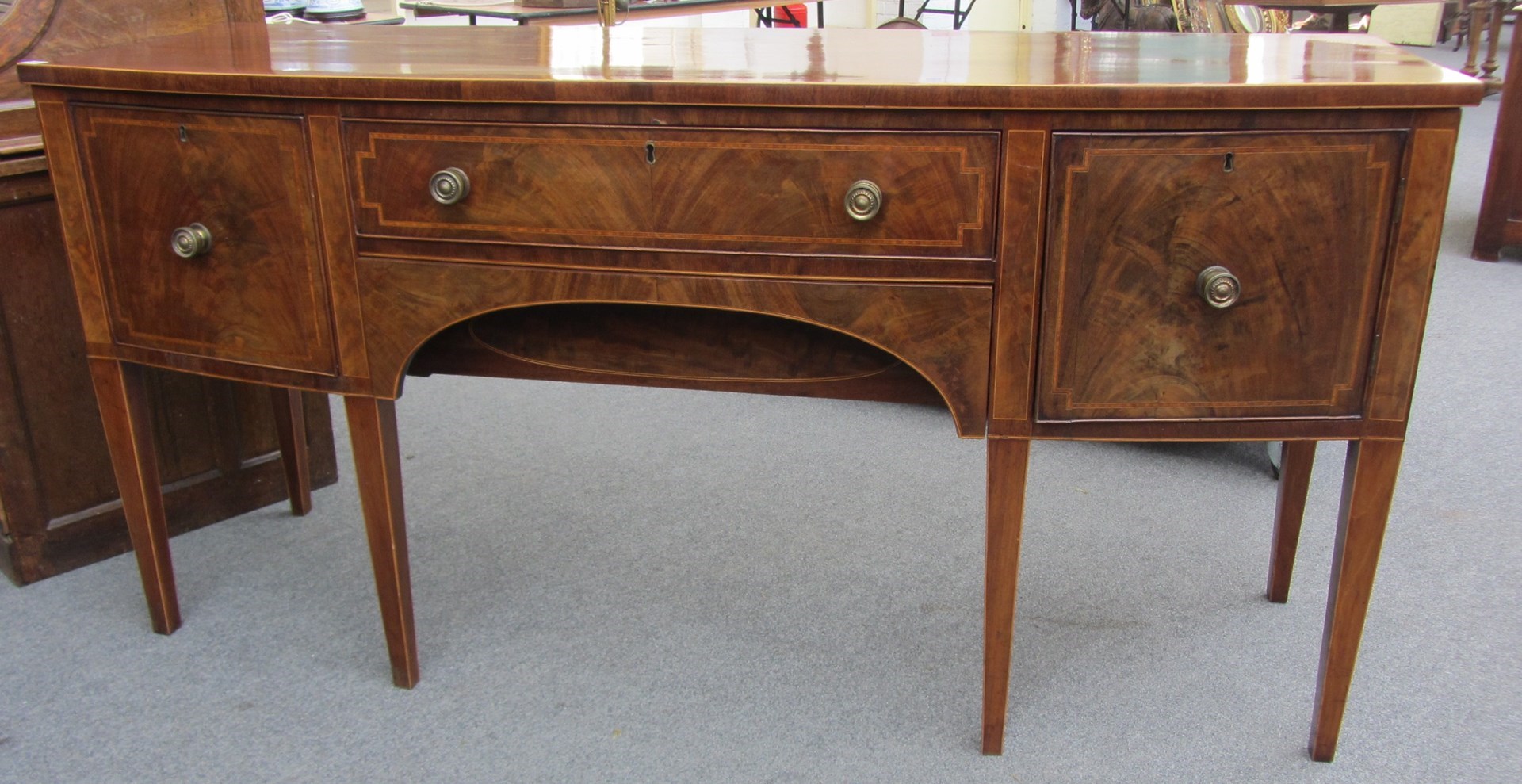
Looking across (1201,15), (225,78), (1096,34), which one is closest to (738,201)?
(225,78)

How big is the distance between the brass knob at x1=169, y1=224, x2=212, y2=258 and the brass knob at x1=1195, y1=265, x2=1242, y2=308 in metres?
1.26

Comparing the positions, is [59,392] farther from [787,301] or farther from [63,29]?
[787,301]

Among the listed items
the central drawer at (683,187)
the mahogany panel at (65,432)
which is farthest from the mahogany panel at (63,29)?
the central drawer at (683,187)

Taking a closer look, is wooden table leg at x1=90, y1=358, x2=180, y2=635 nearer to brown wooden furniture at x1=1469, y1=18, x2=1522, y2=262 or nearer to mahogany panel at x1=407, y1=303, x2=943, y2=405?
mahogany panel at x1=407, y1=303, x2=943, y2=405

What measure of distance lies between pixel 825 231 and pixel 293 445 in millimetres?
1333

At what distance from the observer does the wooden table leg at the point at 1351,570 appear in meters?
1.53

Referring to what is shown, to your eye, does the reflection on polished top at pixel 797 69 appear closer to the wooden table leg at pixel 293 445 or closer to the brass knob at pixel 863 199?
the brass knob at pixel 863 199

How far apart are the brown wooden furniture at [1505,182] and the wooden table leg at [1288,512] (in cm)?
247

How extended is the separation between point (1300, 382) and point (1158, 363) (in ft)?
0.54

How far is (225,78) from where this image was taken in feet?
4.94

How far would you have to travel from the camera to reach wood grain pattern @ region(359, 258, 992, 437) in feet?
4.76

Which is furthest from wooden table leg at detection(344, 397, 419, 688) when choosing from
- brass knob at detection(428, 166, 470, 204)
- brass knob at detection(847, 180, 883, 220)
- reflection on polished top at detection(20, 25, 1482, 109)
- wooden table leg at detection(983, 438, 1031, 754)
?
wooden table leg at detection(983, 438, 1031, 754)

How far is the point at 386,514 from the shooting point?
1745mm

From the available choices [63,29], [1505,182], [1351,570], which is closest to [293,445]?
[63,29]
